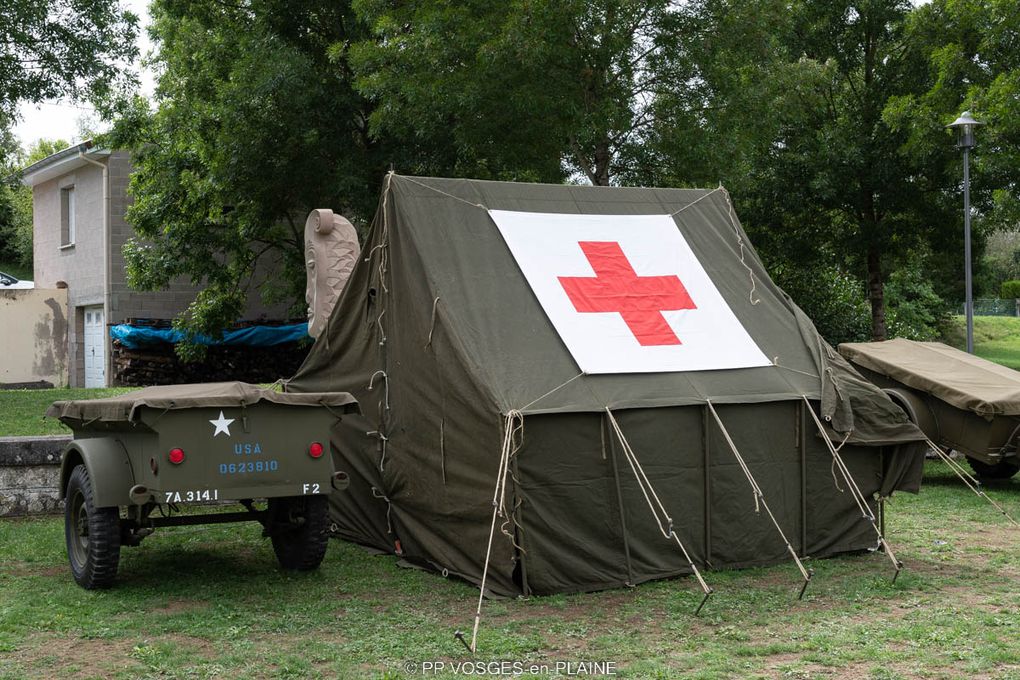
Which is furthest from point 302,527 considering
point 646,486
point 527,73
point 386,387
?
point 527,73

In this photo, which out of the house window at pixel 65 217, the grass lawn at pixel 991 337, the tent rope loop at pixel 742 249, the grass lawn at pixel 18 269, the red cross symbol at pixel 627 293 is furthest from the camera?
the grass lawn at pixel 18 269

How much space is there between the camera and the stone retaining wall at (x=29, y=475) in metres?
10.6

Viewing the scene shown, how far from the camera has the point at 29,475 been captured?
10664 mm

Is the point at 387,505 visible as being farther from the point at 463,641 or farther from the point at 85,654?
the point at 85,654

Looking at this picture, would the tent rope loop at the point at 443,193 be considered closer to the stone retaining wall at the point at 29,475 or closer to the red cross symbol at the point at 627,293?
the red cross symbol at the point at 627,293

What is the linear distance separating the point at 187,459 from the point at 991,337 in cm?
4106

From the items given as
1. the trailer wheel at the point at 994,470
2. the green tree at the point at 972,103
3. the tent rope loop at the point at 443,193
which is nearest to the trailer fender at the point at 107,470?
the tent rope loop at the point at 443,193

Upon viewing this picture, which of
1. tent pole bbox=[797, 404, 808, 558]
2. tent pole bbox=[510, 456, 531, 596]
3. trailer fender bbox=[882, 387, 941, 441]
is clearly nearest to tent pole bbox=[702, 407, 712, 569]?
tent pole bbox=[797, 404, 808, 558]

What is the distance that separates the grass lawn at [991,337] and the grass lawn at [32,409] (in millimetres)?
26077

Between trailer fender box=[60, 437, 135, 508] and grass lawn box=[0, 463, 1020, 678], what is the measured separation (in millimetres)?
687

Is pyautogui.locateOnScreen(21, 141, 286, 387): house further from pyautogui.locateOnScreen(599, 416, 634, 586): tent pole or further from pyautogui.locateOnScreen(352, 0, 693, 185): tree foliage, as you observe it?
pyautogui.locateOnScreen(599, 416, 634, 586): tent pole

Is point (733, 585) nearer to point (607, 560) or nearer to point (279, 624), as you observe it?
point (607, 560)

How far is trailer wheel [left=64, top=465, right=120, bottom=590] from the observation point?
754cm

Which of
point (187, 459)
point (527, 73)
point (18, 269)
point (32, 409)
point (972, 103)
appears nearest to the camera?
point (187, 459)
